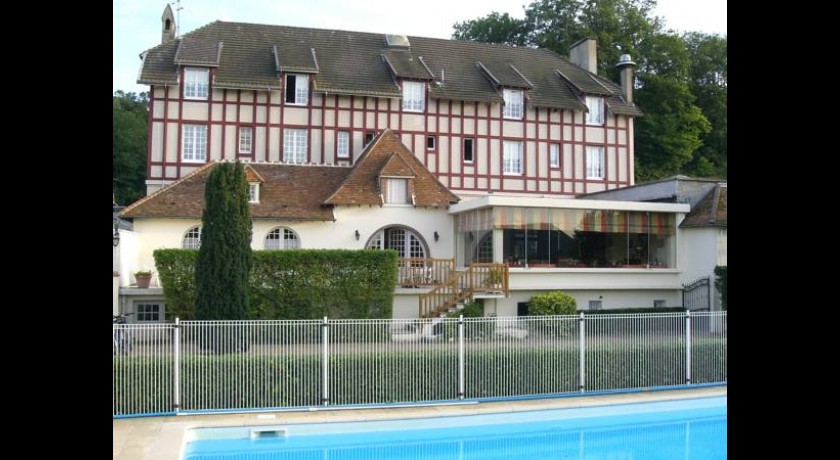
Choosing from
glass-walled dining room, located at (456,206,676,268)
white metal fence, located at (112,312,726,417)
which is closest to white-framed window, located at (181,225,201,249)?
glass-walled dining room, located at (456,206,676,268)

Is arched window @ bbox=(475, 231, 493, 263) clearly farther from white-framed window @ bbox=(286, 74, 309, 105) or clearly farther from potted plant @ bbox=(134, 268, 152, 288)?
white-framed window @ bbox=(286, 74, 309, 105)

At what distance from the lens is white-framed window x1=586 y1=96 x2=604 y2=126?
34438 millimetres

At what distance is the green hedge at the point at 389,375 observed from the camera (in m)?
13.3

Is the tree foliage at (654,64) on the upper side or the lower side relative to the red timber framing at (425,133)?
upper

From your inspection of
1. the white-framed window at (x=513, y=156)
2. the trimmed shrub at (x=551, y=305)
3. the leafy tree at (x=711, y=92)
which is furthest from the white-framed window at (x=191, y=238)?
the leafy tree at (x=711, y=92)

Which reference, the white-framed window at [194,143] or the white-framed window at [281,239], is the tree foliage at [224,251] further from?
the white-framed window at [194,143]

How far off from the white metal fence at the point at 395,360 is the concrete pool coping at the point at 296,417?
0.30m

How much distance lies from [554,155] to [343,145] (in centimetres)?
961

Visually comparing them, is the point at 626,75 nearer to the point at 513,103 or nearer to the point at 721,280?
the point at 513,103

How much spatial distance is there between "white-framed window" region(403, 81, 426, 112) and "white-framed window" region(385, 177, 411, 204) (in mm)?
6704

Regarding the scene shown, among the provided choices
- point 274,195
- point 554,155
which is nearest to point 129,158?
point 274,195
